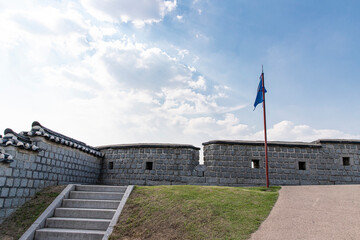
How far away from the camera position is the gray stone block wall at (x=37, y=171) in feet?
25.6

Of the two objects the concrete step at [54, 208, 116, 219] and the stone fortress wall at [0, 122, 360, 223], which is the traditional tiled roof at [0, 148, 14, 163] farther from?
the stone fortress wall at [0, 122, 360, 223]

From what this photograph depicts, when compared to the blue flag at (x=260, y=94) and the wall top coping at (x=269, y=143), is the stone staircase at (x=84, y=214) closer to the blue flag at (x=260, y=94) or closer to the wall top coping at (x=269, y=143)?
the wall top coping at (x=269, y=143)

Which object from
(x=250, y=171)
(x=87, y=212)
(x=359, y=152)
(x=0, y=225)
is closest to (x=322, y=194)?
(x=250, y=171)

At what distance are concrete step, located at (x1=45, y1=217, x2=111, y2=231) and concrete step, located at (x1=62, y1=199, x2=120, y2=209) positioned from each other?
0.75 m

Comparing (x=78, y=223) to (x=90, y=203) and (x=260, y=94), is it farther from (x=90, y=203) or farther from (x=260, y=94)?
(x=260, y=94)

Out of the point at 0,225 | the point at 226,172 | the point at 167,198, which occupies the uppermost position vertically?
the point at 226,172

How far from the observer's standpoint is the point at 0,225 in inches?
291

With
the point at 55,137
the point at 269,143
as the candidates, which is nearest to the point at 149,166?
the point at 55,137

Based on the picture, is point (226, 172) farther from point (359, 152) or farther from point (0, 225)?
point (0, 225)

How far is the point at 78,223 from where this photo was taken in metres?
7.32

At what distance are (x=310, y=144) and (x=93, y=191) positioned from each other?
10.4 metres

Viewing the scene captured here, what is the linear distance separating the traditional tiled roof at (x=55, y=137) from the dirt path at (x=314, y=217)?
26.6ft

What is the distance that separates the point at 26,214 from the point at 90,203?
1.87 metres

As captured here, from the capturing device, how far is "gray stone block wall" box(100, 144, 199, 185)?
12.6 m
